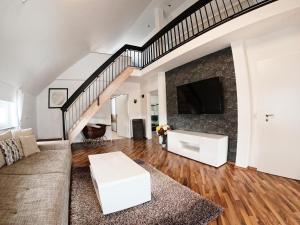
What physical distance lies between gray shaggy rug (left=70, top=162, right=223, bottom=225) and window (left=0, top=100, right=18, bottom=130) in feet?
8.04

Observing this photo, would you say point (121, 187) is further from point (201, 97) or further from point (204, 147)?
point (201, 97)

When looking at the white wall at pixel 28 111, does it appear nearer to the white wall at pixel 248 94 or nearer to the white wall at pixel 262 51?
the white wall at pixel 248 94

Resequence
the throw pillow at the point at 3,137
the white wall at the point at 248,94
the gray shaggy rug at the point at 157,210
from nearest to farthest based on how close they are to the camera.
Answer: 1. the gray shaggy rug at the point at 157,210
2. the throw pillow at the point at 3,137
3. the white wall at the point at 248,94

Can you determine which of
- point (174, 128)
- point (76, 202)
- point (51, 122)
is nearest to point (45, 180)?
point (76, 202)

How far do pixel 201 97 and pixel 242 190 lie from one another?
2.17 m

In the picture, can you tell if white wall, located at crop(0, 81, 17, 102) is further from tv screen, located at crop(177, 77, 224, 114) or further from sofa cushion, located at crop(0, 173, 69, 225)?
tv screen, located at crop(177, 77, 224, 114)

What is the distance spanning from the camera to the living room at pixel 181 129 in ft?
5.69

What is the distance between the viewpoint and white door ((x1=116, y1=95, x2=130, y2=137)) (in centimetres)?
721

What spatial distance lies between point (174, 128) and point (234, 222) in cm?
339

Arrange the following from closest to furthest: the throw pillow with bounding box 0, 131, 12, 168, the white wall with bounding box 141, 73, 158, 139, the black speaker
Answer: the throw pillow with bounding box 0, 131, 12, 168 < the white wall with bounding box 141, 73, 158, 139 < the black speaker

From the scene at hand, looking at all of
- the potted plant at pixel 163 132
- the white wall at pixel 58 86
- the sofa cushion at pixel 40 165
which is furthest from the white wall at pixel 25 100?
the potted plant at pixel 163 132

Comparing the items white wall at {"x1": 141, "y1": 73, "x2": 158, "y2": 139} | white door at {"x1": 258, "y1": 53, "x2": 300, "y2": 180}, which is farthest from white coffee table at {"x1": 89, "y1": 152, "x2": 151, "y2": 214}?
white wall at {"x1": 141, "y1": 73, "x2": 158, "y2": 139}

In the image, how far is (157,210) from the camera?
1803 mm

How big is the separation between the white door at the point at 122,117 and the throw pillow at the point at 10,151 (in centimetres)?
476
